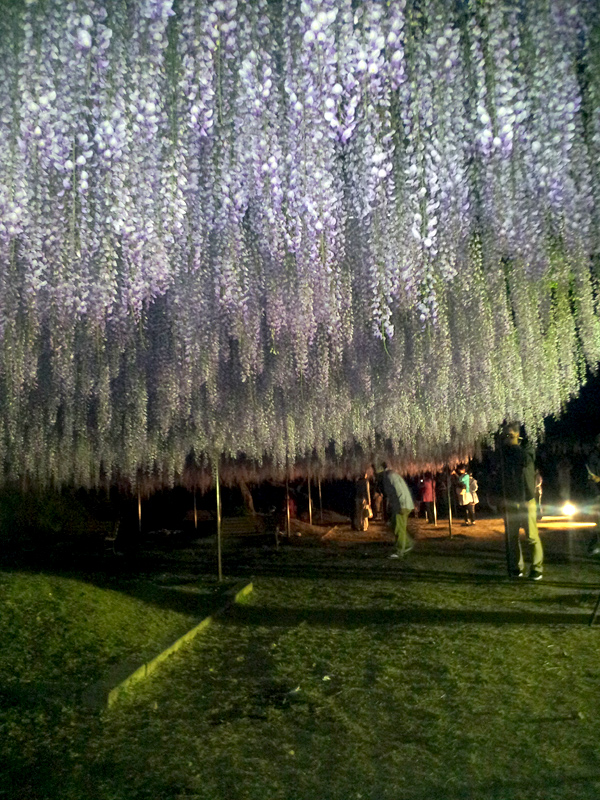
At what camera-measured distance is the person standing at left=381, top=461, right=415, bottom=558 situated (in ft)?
27.9

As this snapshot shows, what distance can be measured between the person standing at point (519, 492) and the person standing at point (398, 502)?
72.6 inches

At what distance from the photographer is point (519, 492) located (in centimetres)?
651

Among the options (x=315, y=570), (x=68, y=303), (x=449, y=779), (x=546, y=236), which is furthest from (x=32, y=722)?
(x=315, y=570)

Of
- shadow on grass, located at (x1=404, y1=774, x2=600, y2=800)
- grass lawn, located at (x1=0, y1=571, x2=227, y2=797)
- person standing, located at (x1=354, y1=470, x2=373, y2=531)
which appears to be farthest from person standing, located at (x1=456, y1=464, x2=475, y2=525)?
shadow on grass, located at (x1=404, y1=774, x2=600, y2=800)

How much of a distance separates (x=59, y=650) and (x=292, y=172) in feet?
11.5

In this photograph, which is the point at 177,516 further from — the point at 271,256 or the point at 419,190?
the point at 419,190

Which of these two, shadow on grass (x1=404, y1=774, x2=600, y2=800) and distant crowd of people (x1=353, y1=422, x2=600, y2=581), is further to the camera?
distant crowd of people (x1=353, y1=422, x2=600, y2=581)

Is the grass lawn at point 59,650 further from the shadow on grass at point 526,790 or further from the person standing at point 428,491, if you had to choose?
the person standing at point 428,491

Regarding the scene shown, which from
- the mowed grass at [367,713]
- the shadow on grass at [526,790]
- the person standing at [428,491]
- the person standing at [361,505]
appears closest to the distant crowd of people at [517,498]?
the mowed grass at [367,713]

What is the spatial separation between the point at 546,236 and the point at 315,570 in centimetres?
570

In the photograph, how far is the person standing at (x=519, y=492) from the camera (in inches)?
255

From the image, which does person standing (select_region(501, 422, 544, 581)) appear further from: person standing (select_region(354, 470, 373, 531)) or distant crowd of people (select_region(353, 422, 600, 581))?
person standing (select_region(354, 470, 373, 531))

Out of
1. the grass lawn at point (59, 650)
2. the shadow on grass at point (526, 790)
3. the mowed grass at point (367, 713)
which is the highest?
the grass lawn at point (59, 650)

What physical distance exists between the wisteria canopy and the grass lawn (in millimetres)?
2196
